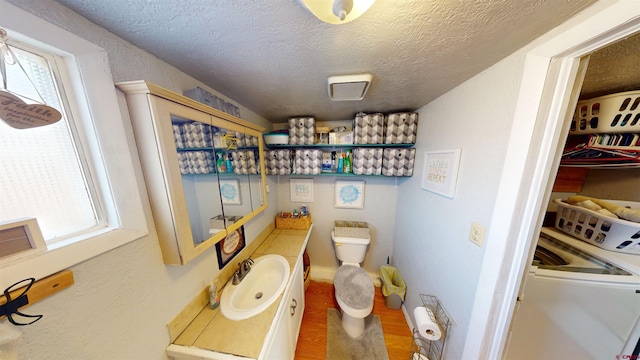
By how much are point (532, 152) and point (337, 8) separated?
2.94ft

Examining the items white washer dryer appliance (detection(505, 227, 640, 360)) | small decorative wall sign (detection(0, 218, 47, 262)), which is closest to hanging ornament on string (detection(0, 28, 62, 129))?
small decorative wall sign (detection(0, 218, 47, 262))

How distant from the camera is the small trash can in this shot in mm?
1644

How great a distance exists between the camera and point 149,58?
694 mm

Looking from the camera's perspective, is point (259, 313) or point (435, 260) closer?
point (259, 313)

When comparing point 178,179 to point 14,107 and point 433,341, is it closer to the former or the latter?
point 14,107

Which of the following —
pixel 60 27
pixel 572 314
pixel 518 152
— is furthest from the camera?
pixel 572 314

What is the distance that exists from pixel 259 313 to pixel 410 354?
1321mm

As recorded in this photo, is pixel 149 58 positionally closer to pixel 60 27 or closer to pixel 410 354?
pixel 60 27

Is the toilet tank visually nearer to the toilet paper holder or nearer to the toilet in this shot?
the toilet

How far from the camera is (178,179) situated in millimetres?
684

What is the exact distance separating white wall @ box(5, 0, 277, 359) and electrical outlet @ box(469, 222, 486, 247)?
1.49 meters

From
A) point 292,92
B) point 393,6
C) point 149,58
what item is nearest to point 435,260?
point 393,6

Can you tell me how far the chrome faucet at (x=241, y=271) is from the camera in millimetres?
1093

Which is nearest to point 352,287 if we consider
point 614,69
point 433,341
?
point 433,341
